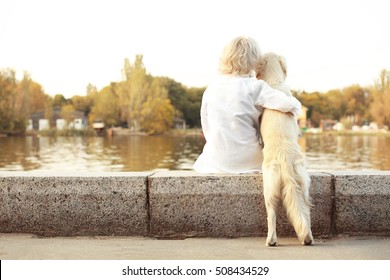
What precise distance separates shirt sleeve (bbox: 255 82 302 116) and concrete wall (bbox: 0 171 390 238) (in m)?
0.66

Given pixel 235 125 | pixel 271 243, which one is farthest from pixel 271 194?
pixel 235 125

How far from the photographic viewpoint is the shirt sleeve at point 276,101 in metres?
5.20

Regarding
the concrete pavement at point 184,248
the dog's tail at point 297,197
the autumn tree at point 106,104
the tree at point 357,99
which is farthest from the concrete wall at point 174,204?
the tree at point 357,99

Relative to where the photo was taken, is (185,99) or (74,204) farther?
(185,99)

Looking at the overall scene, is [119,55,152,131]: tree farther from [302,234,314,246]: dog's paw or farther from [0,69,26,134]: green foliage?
[302,234,314,246]: dog's paw

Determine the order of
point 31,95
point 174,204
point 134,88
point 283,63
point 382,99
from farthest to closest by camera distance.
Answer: point 134,88 → point 31,95 → point 382,99 → point 283,63 → point 174,204

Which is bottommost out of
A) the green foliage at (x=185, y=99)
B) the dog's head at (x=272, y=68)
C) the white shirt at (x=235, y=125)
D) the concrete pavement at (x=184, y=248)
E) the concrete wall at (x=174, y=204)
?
the concrete pavement at (x=184, y=248)

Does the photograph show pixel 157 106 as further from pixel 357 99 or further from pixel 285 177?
pixel 285 177

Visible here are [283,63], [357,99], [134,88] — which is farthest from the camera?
[357,99]

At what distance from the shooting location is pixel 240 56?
5477mm

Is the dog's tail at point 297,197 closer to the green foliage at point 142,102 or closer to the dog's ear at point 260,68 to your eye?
the dog's ear at point 260,68

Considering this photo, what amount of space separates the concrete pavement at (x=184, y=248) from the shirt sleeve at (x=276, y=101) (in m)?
1.19

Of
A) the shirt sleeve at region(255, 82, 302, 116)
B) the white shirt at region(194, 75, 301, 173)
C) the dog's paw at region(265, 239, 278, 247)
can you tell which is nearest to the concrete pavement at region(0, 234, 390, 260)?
the dog's paw at region(265, 239, 278, 247)

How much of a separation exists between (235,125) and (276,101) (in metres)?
0.47
